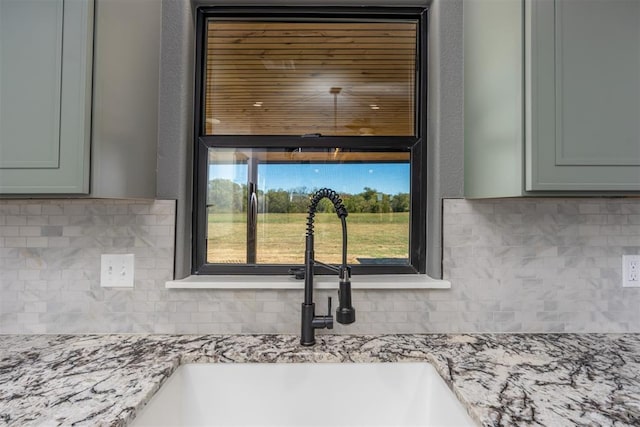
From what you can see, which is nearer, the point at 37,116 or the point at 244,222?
the point at 37,116

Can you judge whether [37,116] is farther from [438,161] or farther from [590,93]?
[590,93]

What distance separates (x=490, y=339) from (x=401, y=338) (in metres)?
0.32

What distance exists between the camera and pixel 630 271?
1203 mm

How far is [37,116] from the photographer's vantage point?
865mm

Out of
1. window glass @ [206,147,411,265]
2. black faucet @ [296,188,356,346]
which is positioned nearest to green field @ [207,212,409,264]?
window glass @ [206,147,411,265]

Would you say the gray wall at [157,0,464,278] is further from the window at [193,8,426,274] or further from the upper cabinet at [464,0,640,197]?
the upper cabinet at [464,0,640,197]

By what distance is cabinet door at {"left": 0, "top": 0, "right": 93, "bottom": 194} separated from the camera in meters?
0.86

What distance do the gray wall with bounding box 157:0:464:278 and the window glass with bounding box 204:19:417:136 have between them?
11 cm

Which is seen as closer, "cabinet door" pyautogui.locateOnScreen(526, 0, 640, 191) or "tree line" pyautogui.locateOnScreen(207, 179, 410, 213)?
"cabinet door" pyautogui.locateOnScreen(526, 0, 640, 191)

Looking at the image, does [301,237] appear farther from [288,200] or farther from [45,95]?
[45,95]

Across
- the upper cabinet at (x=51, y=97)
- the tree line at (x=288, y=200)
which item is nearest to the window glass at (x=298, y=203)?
the tree line at (x=288, y=200)

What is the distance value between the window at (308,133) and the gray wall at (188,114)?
8cm

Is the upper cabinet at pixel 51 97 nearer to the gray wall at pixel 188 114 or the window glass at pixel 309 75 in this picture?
the gray wall at pixel 188 114

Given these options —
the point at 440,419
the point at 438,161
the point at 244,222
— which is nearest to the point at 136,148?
the point at 244,222
